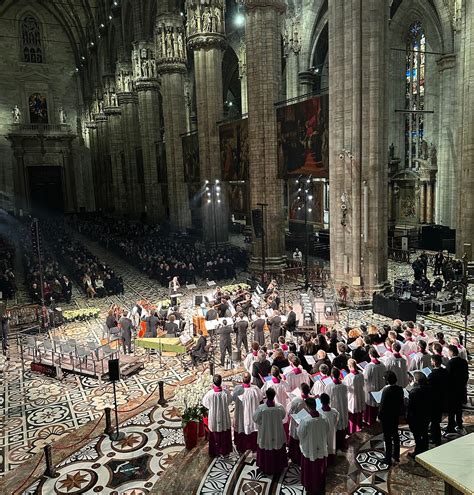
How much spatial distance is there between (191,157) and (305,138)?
45.4 ft

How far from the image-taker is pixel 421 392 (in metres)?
7.39

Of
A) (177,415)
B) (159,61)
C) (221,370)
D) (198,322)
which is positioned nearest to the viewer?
(177,415)

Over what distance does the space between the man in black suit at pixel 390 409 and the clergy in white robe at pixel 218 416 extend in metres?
2.52

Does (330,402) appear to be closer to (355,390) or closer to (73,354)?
(355,390)

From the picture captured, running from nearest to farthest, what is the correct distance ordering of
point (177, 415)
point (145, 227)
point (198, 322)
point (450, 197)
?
point (177, 415) → point (198, 322) → point (450, 197) → point (145, 227)

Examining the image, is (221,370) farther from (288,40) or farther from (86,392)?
(288,40)

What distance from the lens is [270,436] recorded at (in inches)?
295

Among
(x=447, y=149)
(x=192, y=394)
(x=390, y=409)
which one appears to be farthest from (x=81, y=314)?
(x=447, y=149)

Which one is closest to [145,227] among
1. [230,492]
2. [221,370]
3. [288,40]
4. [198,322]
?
[288,40]

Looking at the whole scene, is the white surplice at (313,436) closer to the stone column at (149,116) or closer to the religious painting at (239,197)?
the religious painting at (239,197)

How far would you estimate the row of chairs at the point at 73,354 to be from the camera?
12.7 metres

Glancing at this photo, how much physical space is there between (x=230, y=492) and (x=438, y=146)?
30.9 m

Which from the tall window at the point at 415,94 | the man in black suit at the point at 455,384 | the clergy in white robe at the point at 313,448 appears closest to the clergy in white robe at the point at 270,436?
the clergy in white robe at the point at 313,448

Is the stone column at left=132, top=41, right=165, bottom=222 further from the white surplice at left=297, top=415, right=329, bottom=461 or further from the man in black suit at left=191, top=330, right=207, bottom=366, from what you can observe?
the white surplice at left=297, top=415, right=329, bottom=461
